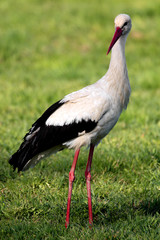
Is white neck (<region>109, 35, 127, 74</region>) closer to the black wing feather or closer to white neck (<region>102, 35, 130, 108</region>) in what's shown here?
white neck (<region>102, 35, 130, 108</region>)

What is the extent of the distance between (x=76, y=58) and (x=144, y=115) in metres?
4.29

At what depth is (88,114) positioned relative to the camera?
3695mm

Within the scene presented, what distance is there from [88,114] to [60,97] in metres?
4.29

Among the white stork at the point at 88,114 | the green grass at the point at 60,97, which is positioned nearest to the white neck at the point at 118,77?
the white stork at the point at 88,114

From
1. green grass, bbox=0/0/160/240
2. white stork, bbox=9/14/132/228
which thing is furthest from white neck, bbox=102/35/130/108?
green grass, bbox=0/0/160/240

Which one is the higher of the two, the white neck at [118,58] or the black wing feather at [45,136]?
the white neck at [118,58]

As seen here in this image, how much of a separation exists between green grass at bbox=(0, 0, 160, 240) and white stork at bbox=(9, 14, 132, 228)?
0.32 meters

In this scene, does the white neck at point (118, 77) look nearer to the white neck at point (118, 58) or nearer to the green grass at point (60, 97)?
the white neck at point (118, 58)

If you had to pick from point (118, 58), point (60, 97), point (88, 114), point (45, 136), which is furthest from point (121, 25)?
point (60, 97)

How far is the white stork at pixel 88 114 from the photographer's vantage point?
370 centimetres

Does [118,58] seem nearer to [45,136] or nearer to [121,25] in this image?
[121,25]

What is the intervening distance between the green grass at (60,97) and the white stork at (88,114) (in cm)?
32

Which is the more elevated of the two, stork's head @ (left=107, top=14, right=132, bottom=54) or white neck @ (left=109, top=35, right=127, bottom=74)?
stork's head @ (left=107, top=14, right=132, bottom=54)

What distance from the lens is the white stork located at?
12.1 ft
